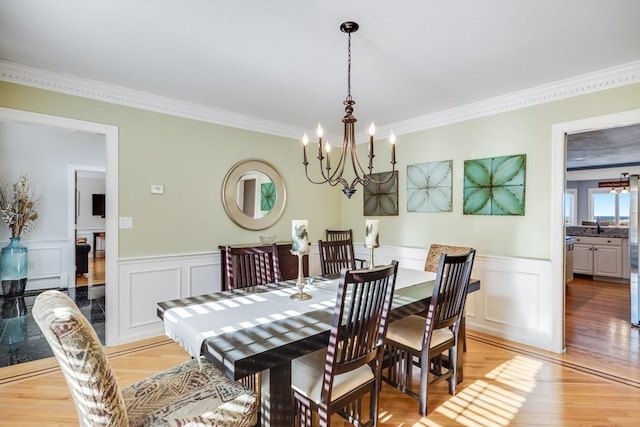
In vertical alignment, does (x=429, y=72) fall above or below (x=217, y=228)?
above

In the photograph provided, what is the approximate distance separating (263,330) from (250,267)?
1.12 m

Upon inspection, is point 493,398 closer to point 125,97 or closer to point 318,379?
point 318,379

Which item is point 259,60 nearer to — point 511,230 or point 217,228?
point 217,228

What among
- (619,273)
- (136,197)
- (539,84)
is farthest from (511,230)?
(619,273)

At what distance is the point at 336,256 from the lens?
123 inches

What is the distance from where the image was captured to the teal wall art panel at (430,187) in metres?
3.86

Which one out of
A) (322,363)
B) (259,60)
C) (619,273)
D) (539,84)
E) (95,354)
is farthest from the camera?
(619,273)

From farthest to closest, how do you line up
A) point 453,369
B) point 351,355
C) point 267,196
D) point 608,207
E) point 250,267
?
point 608,207, point 267,196, point 250,267, point 453,369, point 351,355

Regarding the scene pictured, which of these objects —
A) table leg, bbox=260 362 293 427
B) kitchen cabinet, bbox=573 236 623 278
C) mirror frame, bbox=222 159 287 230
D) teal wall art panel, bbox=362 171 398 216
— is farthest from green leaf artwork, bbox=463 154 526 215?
kitchen cabinet, bbox=573 236 623 278

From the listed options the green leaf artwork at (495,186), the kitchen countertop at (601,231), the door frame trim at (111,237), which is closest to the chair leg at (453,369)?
the green leaf artwork at (495,186)

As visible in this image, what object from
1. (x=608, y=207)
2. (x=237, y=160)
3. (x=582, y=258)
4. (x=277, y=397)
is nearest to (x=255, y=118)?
(x=237, y=160)

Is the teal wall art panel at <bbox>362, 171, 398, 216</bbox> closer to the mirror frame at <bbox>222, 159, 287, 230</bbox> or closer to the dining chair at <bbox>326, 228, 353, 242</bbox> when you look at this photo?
the dining chair at <bbox>326, 228, 353, 242</bbox>

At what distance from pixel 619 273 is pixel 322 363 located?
22.4ft

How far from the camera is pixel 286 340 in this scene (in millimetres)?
1444
